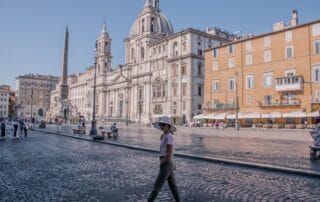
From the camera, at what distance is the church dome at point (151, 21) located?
73562mm

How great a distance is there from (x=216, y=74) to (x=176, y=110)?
1232 cm

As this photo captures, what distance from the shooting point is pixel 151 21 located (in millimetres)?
74062

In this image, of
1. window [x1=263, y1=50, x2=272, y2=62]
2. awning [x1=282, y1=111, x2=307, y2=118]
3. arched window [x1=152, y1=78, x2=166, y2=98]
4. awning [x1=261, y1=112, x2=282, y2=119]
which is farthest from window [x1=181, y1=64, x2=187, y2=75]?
awning [x1=282, y1=111, x2=307, y2=118]

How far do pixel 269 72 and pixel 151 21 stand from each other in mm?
38573

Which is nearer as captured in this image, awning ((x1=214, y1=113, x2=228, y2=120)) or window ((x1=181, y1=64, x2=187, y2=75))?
awning ((x1=214, y1=113, x2=228, y2=120))

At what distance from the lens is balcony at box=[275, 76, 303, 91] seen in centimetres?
3859

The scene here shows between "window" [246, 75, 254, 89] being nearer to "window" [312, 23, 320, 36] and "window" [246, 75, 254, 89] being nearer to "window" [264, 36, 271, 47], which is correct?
"window" [264, 36, 271, 47]

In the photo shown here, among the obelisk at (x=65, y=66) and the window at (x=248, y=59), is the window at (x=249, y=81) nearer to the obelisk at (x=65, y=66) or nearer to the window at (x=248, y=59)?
the window at (x=248, y=59)

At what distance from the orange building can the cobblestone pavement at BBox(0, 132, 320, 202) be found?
3249 centimetres

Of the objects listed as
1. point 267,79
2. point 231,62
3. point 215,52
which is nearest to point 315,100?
point 267,79

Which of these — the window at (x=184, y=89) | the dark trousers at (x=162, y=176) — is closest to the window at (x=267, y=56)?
the window at (x=184, y=89)

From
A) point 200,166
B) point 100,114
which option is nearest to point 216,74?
point 200,166

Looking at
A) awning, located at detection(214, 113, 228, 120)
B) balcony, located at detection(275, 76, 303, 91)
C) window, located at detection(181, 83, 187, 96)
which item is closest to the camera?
balcony, located at detection(275, 76, 303, 91)

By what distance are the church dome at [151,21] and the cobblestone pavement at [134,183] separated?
6570 centimetres
